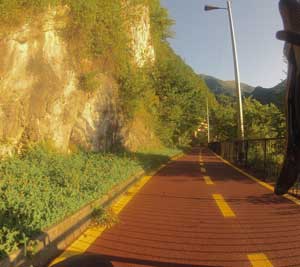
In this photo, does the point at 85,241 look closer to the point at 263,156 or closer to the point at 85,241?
the point at 85,241

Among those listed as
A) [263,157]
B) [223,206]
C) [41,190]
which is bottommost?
[223,206]

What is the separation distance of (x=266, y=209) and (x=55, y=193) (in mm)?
4178

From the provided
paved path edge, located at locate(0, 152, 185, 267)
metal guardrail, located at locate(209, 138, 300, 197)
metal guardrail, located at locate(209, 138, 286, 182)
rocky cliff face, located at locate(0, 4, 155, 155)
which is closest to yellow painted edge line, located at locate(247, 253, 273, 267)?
paved path edge, located at locate(0, 152, 185, 267)

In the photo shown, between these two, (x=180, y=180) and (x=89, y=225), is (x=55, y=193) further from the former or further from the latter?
(x=180, y=180)

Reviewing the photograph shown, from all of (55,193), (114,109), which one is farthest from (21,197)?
(114,109)

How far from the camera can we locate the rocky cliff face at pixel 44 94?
36.1ft

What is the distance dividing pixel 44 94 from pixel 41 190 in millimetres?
6490

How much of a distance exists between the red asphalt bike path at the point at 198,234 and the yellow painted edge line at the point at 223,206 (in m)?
0.08

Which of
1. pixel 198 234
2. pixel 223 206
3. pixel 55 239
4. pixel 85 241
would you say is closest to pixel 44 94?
pixel 223 206

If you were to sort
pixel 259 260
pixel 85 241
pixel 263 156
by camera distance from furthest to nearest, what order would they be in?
pixel 263 156 < pixel 85 241 < pixel 259 260

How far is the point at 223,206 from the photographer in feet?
26.2

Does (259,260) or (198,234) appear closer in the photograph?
(259,260)

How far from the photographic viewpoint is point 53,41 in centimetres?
1374

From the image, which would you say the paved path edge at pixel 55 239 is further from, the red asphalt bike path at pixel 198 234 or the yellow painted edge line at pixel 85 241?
the red asphalt bike path at pixel 198 234
